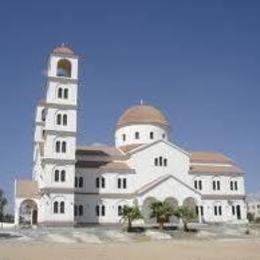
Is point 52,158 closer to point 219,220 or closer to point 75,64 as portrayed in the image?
point 75,64

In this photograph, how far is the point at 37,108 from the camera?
2692 inches

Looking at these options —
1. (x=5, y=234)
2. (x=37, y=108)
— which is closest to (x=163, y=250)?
(x=5, y=234)

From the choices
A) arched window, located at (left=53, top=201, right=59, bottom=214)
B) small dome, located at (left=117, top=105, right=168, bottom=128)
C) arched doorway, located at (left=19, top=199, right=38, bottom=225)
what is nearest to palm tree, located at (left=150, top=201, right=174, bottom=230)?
arched window, located at (left=53, top=201, right=59, bottom=214)

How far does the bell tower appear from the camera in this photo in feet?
183

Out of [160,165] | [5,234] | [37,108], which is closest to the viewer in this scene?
[5,234]

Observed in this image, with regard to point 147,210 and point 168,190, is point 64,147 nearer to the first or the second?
point 147,210

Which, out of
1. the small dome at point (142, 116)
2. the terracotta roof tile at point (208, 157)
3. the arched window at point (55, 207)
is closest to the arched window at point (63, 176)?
the arched window at point (55, 207)

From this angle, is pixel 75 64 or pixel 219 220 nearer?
pixel 75 64

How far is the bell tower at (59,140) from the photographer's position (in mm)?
55812

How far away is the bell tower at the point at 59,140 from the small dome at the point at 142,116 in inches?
520

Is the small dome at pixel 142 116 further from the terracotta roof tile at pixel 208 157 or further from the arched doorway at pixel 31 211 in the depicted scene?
the arched doorway at pixel 31 211

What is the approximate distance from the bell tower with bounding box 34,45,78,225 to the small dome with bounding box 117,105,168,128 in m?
13.2

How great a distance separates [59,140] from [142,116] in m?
15.9

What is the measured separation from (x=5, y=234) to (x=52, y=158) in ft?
39.1
